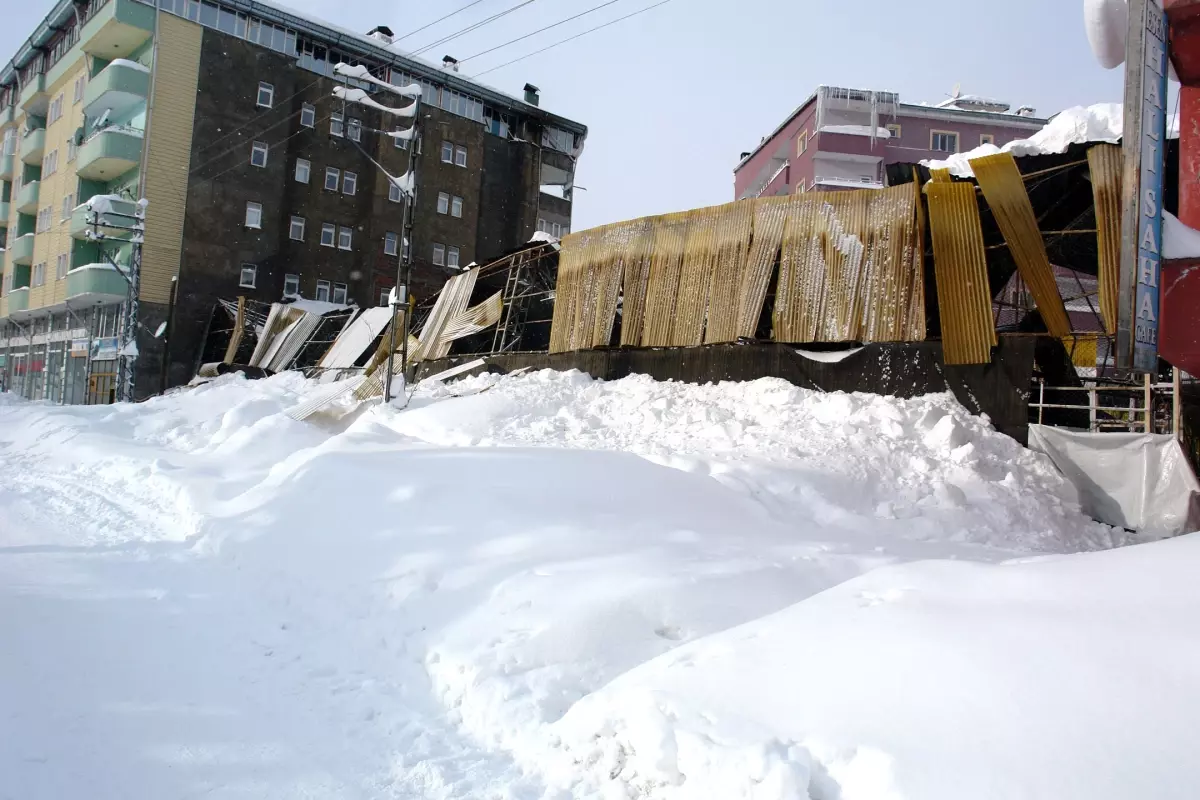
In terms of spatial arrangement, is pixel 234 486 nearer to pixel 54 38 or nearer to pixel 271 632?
pixel 271 632

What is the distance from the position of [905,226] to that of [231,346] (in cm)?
2515

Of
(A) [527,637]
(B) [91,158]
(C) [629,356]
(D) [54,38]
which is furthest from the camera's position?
(D) [54,38]

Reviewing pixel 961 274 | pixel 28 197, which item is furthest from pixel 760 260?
pixel 28 197

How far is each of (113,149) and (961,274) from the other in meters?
32.3

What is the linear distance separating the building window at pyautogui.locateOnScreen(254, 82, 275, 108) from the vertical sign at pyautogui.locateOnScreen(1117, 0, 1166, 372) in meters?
34.1

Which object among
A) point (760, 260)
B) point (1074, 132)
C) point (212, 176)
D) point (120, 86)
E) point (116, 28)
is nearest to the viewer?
point (1074, 132)

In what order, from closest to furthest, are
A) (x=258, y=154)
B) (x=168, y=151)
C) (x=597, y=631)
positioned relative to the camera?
(x=597, y=631), (x=168, y=151), (x=258, y=154)

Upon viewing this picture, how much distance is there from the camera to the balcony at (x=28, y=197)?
38594 mm

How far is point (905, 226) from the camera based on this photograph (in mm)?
11578

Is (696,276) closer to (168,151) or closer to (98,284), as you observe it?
(168,151)

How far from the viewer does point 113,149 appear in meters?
30.0

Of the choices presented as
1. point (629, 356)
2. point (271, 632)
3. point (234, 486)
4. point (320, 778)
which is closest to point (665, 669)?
point (320, 778)

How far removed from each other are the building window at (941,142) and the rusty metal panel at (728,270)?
2987 cm

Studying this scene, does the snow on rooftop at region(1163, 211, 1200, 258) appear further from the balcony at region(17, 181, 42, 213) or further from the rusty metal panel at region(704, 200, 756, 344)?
the balcony at region(17, 181, 42, 213)
